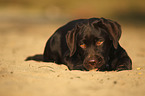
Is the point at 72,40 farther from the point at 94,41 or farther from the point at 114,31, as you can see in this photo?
the point at 114,31

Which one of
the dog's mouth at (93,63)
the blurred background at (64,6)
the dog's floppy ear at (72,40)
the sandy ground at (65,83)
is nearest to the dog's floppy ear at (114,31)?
the dog's mouth at (93,63)

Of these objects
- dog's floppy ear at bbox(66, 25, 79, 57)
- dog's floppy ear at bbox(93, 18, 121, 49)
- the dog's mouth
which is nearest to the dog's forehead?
dog's floppy ear at bbox(93, 18, 121, 49)

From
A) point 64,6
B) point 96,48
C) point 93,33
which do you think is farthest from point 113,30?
point 64,6

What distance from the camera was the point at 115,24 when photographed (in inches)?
248

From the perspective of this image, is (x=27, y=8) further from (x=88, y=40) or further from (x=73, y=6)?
(x=88, y=40)

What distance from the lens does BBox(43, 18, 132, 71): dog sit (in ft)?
19.9

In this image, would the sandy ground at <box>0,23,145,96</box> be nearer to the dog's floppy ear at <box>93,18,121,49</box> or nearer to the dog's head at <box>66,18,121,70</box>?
the dog's head at <box>66,18,121,70</box>

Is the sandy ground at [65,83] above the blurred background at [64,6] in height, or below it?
above

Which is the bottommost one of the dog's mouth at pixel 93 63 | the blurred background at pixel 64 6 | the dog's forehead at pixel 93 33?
the blurred background at pixel 64 6

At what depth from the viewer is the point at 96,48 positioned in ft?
20.0

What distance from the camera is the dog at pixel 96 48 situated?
6.05m

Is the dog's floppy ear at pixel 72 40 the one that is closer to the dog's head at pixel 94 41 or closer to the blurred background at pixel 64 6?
the dog's head at pixel 94 41

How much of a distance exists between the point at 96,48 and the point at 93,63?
0.37 meters

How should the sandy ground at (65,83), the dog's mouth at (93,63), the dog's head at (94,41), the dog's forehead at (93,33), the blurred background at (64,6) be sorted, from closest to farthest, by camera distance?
the sandy ground at (65,83) → the dog's mouth at (93,63) → the dog's head at (94,41) → the dog's forehead at (93,33) → the blurred background at (64,6)
